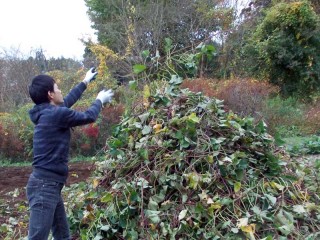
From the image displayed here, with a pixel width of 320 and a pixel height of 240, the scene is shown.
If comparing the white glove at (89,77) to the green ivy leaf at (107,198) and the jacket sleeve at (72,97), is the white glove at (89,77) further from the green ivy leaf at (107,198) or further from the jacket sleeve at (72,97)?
the green ivy leaf at (107,198)

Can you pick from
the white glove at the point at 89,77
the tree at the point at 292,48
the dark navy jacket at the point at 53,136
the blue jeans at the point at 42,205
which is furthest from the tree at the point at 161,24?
the blue jeans at the point at 42,205

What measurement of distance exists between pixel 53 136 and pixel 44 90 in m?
0.35

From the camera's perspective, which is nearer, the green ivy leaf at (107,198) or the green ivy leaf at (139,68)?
the green ivy leaf at (107,198)

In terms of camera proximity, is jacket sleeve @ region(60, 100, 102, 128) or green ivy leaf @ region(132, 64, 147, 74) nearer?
jacket sleeve @ region(60, 100, 102, 128)

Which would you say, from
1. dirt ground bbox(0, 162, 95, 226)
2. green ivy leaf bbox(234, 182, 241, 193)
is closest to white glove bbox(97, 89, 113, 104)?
green ivy leaf bbox(234, 182, 241, 193)

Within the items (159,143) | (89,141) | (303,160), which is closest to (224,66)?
(89,141)

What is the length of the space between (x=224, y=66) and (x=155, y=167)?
47.0 feet

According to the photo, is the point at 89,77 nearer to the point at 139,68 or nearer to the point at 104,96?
the point at 139,68

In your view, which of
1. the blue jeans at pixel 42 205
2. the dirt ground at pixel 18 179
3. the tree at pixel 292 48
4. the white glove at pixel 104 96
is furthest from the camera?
the tree at pixel 292 48

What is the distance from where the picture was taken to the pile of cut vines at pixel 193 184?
3238 mm

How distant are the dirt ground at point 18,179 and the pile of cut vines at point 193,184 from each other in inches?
71.5

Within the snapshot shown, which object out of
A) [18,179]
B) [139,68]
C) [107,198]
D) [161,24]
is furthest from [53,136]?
[161,24]

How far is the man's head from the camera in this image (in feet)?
10.7

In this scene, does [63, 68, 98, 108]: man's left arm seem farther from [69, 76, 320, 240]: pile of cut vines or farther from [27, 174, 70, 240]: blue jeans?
[27, 174, 70, 240]: blue jeans
